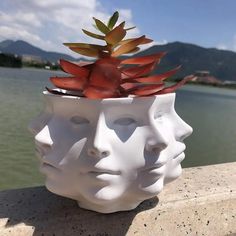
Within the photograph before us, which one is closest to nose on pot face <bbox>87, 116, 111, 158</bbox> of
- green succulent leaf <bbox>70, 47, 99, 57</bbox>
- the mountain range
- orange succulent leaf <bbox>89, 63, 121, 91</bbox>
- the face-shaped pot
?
the face-shaped pot

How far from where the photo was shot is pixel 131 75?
1.08 metres

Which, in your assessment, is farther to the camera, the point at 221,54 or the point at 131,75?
the point at 221,54

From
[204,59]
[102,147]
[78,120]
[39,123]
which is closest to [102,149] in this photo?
[102,147]

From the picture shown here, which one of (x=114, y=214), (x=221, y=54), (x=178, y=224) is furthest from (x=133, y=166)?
(x=221, y=54)

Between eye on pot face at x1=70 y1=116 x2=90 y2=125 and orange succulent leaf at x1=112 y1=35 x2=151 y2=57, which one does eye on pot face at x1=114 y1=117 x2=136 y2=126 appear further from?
orange succulent leaf at x1=112 y1=35 x2=151 y2=57

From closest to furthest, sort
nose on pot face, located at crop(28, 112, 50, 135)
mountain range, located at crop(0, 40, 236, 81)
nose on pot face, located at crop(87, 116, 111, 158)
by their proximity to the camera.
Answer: nose on pot face, located at crop(87, 116, 111, 158), nose on pot face, located at crop(28, 112, 50, 135), mountain range, located at crop(0, 40, 236, 81)

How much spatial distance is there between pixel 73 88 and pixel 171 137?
0.94 ft

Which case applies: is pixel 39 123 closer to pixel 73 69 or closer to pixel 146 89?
pixel 73 69

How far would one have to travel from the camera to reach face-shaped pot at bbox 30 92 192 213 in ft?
3.12

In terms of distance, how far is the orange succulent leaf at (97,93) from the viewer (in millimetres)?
972

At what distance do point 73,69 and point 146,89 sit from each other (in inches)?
7.6

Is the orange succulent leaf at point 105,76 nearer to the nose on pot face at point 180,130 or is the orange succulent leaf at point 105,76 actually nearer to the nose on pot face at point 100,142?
the nose on pot face at point 100,142

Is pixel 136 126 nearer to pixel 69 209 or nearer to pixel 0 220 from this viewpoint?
pixel 69 209

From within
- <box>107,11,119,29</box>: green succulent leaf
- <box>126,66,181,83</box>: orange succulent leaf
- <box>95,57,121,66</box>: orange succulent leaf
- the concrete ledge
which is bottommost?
the concrete ledge
